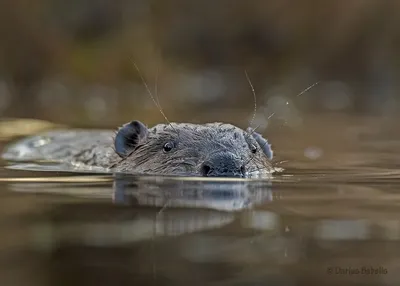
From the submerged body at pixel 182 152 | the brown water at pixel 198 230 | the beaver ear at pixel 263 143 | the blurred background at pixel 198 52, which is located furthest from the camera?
the blurred background at pixel 198 52

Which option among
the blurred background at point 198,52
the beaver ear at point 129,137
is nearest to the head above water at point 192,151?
the beaver ear at point 129,137

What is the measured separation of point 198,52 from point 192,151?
2031cm

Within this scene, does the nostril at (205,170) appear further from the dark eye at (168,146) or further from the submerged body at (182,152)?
the dark eye at (168,146)

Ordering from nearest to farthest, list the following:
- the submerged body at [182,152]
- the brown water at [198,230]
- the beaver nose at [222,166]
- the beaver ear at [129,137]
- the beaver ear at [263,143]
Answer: the brown water at [198,230] → the beaver nose at [222,166] → the submerged body at [182,152] → the beaver ear at [129,137] → the beaver ear at [263,143]

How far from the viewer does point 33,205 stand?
16.2ft

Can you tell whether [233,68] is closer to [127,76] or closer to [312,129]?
[127,76]

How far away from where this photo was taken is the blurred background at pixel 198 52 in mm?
20734

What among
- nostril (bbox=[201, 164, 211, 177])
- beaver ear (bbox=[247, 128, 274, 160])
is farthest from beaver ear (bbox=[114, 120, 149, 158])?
nostril (bbox=[201, 164, 211, 177])

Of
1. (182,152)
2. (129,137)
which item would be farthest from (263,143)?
(182,152)

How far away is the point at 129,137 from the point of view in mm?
7184

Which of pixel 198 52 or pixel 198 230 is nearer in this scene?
pixel 198 230

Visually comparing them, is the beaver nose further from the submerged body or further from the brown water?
the brown water

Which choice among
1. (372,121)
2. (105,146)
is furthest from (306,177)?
(372,121)

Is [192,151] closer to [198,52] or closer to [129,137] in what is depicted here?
[129,137]
